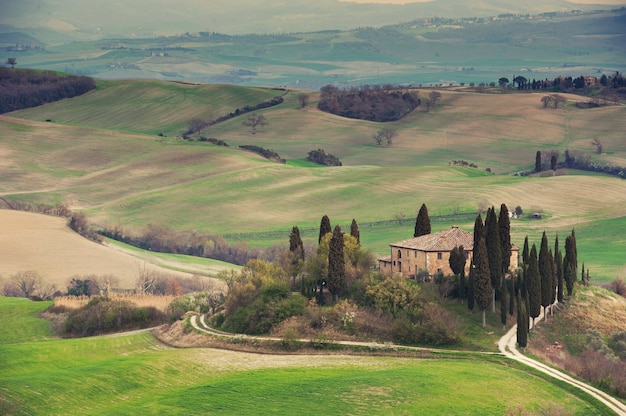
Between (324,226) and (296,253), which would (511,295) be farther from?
(296,253)

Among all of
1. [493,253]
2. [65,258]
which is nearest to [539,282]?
[493,253]

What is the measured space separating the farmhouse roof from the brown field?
5424cm

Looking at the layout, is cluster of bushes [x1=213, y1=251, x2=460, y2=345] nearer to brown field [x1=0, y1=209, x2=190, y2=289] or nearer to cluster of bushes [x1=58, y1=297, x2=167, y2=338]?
cluster of bushes [x1=58, y1=297, x2=167, y2=338]

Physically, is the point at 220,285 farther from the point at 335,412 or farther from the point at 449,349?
the point at 335,412

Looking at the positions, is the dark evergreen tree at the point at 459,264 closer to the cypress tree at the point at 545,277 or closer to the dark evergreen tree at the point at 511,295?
the dark evergreen tree at the point at 511,295

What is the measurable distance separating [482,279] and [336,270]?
1174 cm

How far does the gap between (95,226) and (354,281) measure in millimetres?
99643

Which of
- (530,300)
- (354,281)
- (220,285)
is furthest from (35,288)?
(530,300)

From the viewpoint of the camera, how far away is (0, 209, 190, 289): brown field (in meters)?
163

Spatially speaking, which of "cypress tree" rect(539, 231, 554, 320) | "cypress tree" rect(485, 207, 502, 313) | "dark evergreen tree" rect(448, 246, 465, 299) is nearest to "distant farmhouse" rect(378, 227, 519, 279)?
"dark evergreen tree" rect(448, 246, 465, 299)

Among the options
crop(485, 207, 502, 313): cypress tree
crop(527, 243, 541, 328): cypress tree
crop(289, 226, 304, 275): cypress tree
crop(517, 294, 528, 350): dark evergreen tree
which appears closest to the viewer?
crop(517, 294, 528, 350): dark evergreen tree

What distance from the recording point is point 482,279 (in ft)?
333

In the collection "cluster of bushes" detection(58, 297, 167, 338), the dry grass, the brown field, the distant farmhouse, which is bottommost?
the brown field

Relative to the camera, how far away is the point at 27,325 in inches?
4732
